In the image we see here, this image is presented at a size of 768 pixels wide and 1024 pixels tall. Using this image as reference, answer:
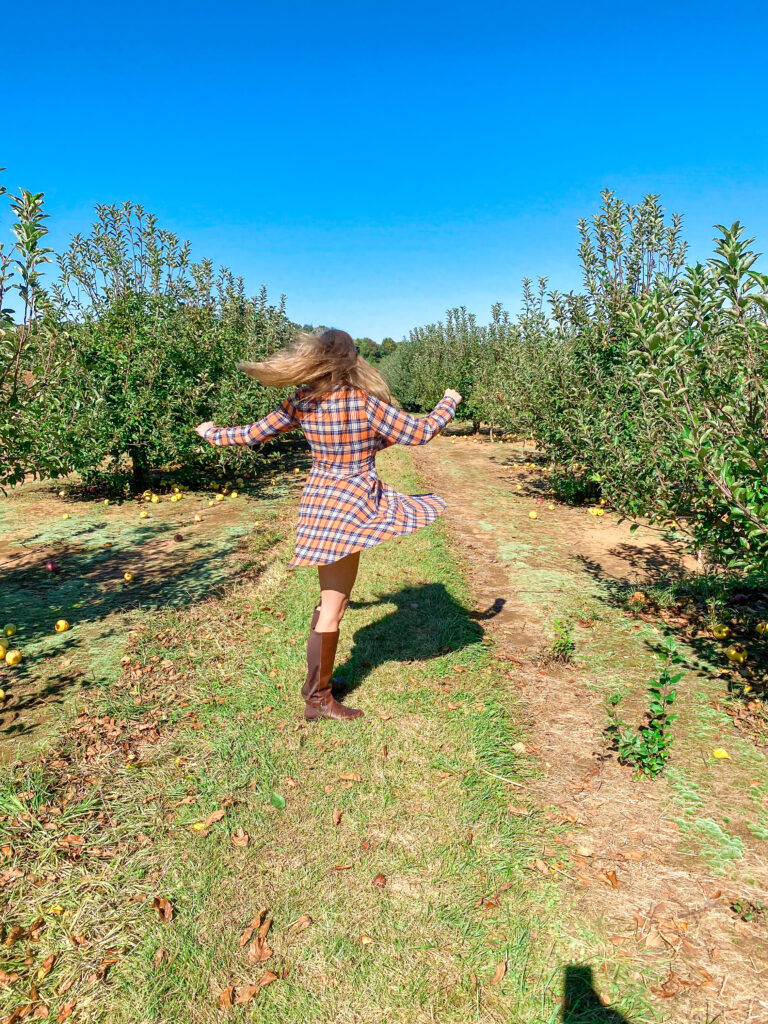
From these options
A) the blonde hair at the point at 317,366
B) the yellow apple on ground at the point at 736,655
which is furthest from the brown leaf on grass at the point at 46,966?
the yellow apple on ground at the point at 736,655

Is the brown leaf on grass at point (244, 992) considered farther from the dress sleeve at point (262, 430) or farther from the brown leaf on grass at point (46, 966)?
the dress sleeve at point (262, 430)

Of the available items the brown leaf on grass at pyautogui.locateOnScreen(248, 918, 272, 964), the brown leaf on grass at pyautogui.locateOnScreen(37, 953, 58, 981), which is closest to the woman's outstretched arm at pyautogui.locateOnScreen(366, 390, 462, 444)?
the brown leaf on grass at pyautogui.locateOnScreen(248, 918, 272, 964)

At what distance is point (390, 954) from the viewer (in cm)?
247

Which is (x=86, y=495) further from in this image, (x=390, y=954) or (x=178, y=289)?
(x=390, y=954)

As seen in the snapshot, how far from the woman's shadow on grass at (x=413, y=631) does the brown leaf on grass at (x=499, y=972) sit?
229 centimetres

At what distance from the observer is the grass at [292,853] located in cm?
234

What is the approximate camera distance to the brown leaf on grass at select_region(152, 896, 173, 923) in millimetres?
2646

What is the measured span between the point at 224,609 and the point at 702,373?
14.7 ft

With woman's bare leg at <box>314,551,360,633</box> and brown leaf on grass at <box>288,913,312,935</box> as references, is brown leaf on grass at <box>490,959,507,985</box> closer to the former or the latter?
brown leaf on grass at <box>288,913,312,935</box>

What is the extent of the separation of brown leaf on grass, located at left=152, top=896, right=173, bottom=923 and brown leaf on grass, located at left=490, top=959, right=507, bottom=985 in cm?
138

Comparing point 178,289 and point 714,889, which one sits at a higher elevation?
point 178,289

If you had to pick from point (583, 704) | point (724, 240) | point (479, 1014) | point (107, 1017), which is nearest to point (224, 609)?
point (583, 704)

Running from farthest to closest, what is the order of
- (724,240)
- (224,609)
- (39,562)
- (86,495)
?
(86,495) → (39,562) → (224,609) → (724,240)

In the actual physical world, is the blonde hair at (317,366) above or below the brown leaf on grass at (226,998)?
above
